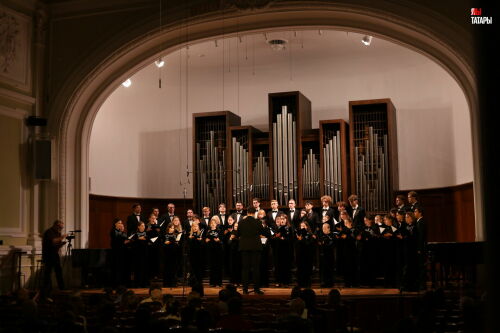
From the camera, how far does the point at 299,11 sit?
10.6m

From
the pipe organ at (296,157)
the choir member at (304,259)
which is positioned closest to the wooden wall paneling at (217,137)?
the pipe organ at (296,157)

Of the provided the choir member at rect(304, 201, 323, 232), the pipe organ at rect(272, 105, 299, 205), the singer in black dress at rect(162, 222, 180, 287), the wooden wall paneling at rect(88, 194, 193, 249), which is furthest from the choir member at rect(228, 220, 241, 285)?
the wooden wall paneling at rect(88, 194, 193, 249)

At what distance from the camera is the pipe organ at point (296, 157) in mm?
12883

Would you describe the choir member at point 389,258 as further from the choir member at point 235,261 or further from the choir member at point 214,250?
the choir member at point 214,250

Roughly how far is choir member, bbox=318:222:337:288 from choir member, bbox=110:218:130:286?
359 cm

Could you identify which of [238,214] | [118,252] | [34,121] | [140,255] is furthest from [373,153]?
[34,121]

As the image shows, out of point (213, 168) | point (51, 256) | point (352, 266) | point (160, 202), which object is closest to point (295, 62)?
point (213, 168)

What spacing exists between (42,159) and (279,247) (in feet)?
15.6

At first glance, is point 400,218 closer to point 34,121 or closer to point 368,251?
point 368,251

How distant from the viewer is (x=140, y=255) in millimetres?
11203

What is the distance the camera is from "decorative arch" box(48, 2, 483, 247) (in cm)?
986

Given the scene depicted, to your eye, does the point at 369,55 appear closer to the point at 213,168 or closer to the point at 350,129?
the point at 350,129

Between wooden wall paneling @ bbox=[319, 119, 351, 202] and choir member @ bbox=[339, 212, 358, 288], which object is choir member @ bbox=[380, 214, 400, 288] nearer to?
choir member @ bbox=[339, 212, 358, 288]

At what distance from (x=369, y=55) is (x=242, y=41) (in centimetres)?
315
